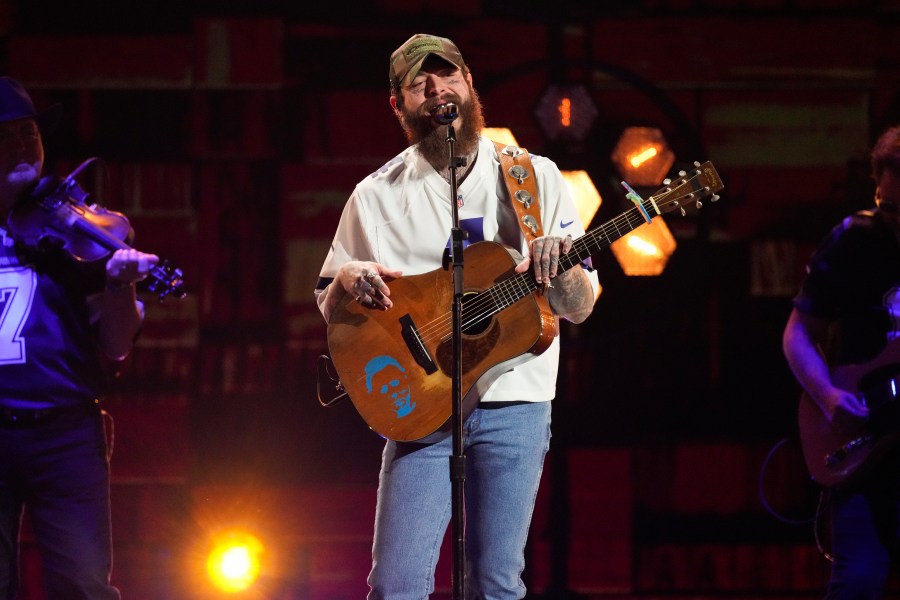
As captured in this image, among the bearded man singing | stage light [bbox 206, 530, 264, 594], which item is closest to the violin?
the bearded man singing

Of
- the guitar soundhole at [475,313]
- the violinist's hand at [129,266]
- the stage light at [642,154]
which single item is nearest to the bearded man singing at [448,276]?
the guitar soundhole at [475,313]

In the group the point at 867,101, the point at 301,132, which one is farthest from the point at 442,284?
the point at 867,101

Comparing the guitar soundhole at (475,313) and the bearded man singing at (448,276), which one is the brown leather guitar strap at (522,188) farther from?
the guitar soundhole at (475,313)

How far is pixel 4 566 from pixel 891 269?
311cm

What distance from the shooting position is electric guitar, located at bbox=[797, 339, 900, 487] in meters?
3.06

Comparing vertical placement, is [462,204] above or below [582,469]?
above

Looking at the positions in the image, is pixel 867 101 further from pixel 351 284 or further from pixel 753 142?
pixel 351 284

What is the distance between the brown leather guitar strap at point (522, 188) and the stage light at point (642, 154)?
1.61 meters

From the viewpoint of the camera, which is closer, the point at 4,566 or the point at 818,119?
the point at 4,566

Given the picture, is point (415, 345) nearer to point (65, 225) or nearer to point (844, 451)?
point (65, 225)

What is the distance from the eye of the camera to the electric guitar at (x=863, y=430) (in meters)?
3.06

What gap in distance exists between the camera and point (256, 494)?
4.61 m

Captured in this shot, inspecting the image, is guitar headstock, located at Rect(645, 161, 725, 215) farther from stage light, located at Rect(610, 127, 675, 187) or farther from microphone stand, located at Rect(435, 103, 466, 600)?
stage light, located at Rect(610, 127, 675, 187)

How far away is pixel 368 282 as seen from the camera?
3.00 m
